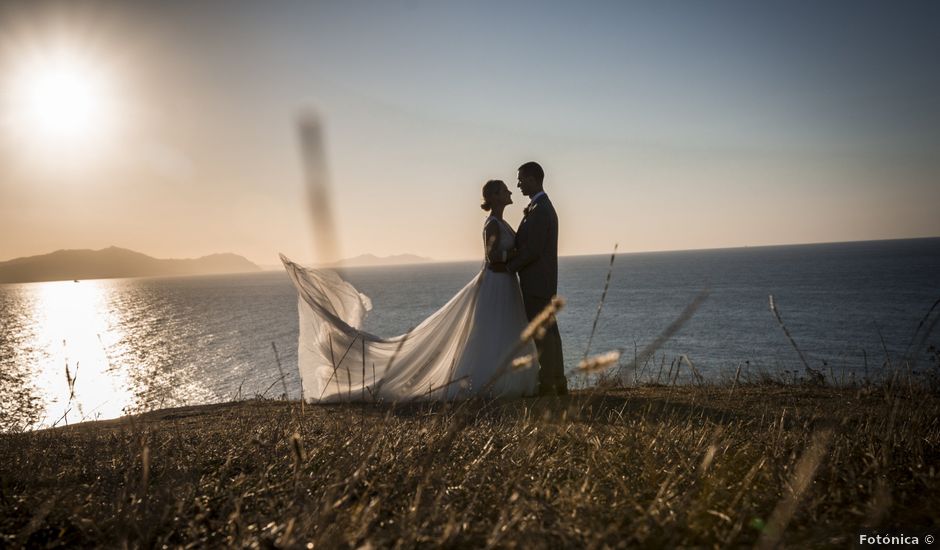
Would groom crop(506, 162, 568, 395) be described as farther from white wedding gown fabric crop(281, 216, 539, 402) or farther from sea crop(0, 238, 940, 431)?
sea crop(0, 238, 940, 431)

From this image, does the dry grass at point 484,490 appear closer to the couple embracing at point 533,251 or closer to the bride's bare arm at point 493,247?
the couple embracing at point 533,251

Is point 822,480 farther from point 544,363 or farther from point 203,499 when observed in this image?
point 544,363

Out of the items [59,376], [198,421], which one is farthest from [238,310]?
[198,421]

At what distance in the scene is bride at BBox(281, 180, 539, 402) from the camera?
785 cm

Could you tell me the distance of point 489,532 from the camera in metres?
2.02

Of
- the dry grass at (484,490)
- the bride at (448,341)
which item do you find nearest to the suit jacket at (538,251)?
the bride at (448,341)

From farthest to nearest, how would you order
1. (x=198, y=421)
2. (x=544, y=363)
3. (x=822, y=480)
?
(x=544, y=363) → (x=198, y=421) → (x=822, y=480)

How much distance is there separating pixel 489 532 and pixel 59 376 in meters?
41.6

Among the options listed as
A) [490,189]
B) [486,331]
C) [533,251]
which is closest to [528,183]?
[490,189]

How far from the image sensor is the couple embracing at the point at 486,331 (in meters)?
7.84

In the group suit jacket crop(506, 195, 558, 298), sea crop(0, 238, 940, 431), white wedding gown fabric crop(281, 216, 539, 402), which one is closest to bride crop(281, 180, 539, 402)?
white wedding gown fabric crop(281, 216, 539, 402)

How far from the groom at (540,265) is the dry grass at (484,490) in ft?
13.0

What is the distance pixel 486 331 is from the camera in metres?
7.96

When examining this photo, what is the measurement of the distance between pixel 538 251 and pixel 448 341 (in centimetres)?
203
